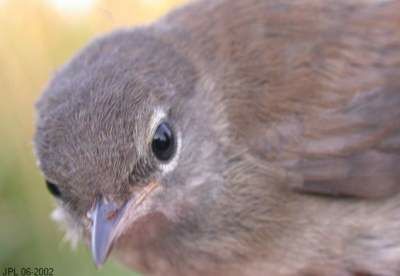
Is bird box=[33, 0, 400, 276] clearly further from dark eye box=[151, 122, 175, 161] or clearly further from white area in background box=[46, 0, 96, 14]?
white area in background box=[46, 0, 96, 14]

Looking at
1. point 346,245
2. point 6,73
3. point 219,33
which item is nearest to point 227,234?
point 346,245

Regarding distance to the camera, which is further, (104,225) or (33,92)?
(33,92)

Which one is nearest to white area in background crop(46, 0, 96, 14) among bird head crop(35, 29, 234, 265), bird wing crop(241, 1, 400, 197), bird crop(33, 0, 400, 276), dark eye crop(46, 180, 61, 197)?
bird crop(33, 0, 400, 276)

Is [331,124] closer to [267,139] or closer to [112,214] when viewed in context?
[267,139]

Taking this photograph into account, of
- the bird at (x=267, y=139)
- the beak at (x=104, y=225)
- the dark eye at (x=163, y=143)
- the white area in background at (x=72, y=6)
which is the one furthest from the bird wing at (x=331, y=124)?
the white area in background at (x=72, y=6)

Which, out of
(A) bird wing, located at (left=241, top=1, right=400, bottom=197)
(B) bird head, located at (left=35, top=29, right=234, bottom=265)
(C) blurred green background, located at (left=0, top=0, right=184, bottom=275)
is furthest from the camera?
(C) blurred green background, located at (left=0, top=0, right=184, bottom=275)

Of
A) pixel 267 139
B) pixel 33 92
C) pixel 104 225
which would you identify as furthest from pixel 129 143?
pixel 33 92
